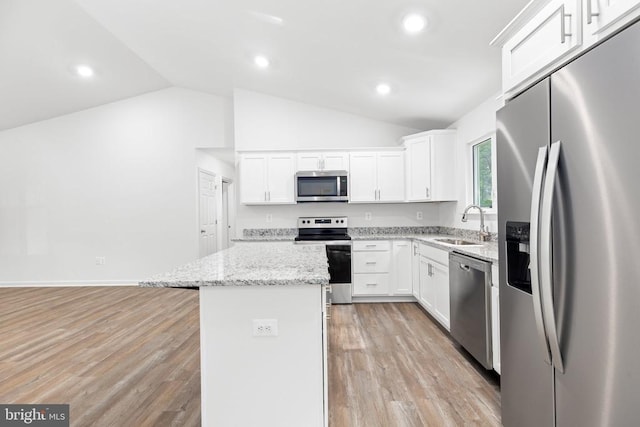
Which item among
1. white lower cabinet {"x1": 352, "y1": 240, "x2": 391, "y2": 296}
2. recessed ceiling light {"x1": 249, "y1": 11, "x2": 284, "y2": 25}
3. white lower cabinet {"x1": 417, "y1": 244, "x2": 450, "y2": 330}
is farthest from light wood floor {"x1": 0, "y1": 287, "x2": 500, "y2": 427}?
recessed ceiling light {"x1": 249, "y1": 11, "x2": 284, "y2": 25}

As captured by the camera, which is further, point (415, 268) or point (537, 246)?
point (415, 268)

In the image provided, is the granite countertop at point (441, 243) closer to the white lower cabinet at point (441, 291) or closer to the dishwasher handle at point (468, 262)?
the dishwasher handle at point (468, 262)

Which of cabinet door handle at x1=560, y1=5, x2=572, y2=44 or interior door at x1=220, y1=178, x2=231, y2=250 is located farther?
interior door at x1=220, y1=178, x2=231, y2=250

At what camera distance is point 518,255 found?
152 cm

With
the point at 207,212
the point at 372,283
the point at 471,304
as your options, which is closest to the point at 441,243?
the point at 471,304

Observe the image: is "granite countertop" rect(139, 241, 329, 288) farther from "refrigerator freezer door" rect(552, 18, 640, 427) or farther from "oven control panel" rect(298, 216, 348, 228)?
"oven control panel" rect(298, 216, 348, 228)

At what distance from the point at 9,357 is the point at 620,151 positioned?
4156 mm

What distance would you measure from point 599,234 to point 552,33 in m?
0.81

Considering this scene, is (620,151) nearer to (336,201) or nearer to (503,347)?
(503,347)

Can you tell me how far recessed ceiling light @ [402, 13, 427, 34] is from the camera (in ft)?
8.41

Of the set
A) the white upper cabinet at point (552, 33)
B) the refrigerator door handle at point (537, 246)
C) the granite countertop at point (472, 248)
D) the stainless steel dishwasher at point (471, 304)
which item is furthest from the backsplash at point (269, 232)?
the refrigerator door handle at point (537, 246)

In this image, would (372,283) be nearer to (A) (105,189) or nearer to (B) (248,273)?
(B) (248,273)

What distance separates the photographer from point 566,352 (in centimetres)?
121

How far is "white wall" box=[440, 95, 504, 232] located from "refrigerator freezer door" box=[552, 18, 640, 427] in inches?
94.7
